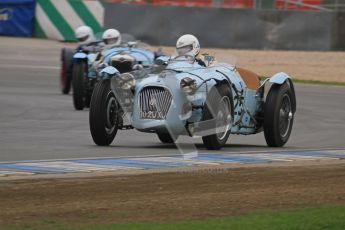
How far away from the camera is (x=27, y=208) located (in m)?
9.57

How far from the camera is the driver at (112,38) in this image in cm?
2227

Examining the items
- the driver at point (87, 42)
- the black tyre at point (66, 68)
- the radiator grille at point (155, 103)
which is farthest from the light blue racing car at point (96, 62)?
the radiator grille at point (155, 103)

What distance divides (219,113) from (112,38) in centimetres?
798

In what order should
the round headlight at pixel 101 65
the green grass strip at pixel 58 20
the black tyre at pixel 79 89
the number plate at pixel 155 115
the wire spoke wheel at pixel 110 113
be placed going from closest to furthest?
the number plate at pixel 155 115, the wire spoke wheel at pixel 110 113, the round headlight at pixel 101 65, the black tyre at pixel 79 89, the green grass strip at pixel 58 20

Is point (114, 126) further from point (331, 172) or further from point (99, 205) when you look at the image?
point (99, 205)

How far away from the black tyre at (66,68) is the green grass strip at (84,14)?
12.6 m

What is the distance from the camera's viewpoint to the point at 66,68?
79.3 feet

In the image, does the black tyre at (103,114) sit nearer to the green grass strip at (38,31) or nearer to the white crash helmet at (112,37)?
the white crash helmet at (112,37)

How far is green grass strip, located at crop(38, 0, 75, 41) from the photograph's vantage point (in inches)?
1521

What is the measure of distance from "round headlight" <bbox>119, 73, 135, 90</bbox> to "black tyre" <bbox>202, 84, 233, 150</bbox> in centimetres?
99

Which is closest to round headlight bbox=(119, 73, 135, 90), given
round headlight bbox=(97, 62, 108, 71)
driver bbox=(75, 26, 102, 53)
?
round headlight bbox=(97, 62, 108, 71)

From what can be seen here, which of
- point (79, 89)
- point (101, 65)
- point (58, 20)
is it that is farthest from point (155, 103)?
point (58, 20)

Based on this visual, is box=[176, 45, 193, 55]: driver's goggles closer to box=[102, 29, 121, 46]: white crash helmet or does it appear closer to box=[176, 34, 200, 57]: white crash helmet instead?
box=[176, 34, 200, 57]: white crash helmet

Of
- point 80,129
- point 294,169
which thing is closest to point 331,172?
point 294,169
